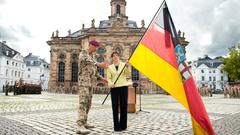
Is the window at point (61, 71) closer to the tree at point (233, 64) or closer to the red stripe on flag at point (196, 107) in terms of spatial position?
the tree at point (233, 64)

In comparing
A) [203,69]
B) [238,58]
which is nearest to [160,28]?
[238,58]

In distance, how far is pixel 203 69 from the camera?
289 feet

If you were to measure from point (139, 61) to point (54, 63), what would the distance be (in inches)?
1837

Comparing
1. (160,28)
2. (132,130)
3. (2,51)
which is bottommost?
(132,130)

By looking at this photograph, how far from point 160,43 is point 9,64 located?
66685mm

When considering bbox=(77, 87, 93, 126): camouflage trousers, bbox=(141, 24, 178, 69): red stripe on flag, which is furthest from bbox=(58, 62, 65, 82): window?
bbox=(141, 24, 178, 69): red stripe on flag

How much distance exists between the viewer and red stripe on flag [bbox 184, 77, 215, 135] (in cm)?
381

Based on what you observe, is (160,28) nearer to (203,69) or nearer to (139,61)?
(139,61)

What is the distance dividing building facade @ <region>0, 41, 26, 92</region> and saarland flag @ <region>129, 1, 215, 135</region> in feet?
202

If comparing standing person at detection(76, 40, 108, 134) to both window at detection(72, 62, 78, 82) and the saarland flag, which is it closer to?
the saarland flag

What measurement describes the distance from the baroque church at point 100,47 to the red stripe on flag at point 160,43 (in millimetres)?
34988

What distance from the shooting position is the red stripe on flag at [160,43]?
437 centimetres

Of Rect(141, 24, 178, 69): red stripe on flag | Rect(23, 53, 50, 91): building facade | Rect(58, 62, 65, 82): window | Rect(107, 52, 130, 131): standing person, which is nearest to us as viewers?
Rect(141, 24, 178, 69): red stripe on flag

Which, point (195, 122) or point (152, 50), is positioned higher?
point (152, 50)
